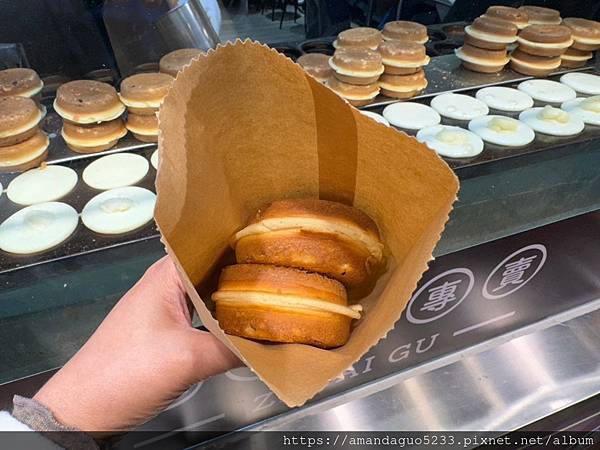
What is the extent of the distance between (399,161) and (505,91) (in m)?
2.02

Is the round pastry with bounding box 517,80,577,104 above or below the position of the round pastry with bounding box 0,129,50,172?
below

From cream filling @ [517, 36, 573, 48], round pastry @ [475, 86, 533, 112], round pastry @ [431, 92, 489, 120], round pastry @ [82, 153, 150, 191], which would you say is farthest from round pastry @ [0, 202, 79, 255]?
cream filling @ [517, 36, 573, 48]

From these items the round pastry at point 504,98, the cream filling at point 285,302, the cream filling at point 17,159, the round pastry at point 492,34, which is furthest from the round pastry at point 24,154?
the round pastry at point 492,34

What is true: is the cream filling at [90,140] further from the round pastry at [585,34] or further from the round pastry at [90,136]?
the round pastry at [585,34]

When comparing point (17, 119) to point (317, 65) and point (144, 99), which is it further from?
point (317, 65)

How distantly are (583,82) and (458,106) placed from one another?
83 cm

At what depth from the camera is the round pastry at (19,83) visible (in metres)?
1.76

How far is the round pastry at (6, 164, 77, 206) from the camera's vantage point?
5.26ft

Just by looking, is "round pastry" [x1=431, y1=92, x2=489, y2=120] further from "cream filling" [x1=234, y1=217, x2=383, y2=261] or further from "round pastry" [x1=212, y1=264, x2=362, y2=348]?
"round pastry" [x1=212, y1=264, x2=362, y2=348]

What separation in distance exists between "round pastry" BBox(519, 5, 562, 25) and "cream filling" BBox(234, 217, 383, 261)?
253 cm

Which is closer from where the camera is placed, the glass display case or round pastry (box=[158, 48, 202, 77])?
the glass display case

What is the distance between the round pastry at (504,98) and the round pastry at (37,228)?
198 cm

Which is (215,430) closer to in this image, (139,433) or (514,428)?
(139,433)

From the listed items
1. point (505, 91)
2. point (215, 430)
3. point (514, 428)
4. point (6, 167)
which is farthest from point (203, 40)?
point (514, 428)
